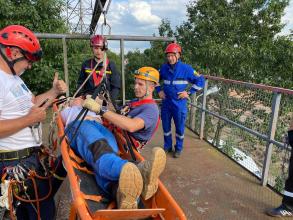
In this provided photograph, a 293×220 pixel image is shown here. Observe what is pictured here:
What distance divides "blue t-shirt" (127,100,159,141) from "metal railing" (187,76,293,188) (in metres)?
1.75

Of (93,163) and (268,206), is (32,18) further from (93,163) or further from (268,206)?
(268,206)

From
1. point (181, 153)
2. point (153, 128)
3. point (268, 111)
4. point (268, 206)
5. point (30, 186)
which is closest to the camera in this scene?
point (30, 186)

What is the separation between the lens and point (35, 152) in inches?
88.9

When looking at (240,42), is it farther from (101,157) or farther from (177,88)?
(101,157)

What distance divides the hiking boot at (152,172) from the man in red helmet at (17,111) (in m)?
0.83

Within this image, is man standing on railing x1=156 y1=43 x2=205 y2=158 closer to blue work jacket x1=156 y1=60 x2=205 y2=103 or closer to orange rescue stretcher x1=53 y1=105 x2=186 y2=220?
blue work jacket x1=156 y1=60 x2=205 y2=103

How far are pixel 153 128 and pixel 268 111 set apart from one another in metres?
1.98

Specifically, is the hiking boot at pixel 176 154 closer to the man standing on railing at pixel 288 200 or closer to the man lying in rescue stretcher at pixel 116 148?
the man standing on railing at pixel 288 200

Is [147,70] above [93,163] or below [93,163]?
above

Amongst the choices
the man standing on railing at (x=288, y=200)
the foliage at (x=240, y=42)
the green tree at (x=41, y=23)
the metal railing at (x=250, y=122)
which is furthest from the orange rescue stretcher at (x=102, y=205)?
the foliage at (x=240, y=42)

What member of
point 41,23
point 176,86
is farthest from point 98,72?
point 41,23

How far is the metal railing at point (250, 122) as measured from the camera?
3.65 meters

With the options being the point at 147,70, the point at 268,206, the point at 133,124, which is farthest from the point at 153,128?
the point at 268,206

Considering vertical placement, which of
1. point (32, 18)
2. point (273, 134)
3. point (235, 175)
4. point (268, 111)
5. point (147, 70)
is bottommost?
point (235, 175)
